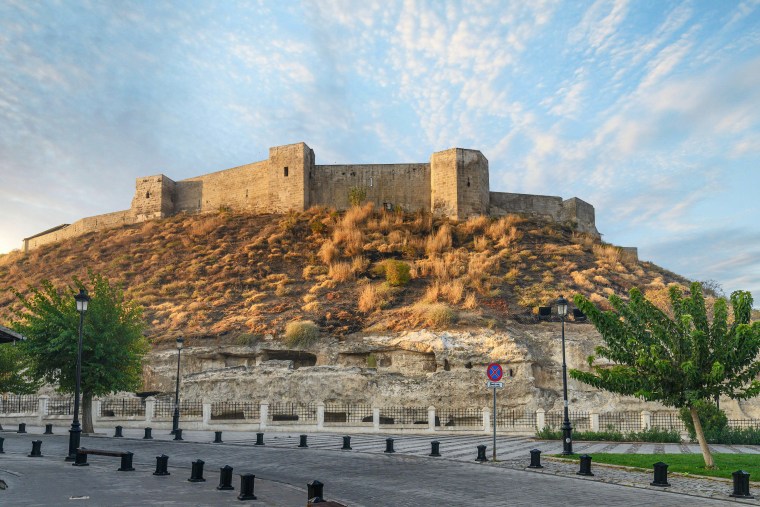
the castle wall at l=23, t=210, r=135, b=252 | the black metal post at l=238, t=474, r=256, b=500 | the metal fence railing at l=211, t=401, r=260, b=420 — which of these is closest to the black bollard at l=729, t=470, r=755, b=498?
the black metal post at l=238, t=474, r=256, b=500

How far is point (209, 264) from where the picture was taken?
46594 millimetres

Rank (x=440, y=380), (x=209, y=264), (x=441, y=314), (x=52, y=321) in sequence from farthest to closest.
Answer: (x=209, y=264) < (x=441, y=314) < (x=440, y=380) < (x=52, y=321)

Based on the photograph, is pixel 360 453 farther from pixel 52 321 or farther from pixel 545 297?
pixel 545 297

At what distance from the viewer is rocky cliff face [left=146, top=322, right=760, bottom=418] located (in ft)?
93.5

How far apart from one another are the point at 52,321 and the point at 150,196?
117ft

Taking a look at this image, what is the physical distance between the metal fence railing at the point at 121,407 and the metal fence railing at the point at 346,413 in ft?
28.6

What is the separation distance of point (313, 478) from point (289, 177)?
4066 cm

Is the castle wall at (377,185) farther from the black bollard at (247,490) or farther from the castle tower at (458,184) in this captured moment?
the black bollard at (247,490)

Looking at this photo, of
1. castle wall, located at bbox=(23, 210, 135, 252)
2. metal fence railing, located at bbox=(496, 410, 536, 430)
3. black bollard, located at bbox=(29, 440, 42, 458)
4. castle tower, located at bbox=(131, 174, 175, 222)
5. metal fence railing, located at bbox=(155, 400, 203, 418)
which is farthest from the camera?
castle wall, located at bbox=(23, 210, 135, 252)

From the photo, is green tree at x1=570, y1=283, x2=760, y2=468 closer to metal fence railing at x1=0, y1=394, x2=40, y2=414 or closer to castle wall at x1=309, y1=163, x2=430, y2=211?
metal fence railing at x1=0, y1=394, x2=40, y2=414

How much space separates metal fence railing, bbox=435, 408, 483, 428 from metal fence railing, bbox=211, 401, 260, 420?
8373 mm

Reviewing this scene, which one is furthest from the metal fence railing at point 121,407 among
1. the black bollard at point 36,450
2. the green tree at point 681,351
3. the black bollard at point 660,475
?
the black bollard at point 660,475

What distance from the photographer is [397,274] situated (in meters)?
39.7

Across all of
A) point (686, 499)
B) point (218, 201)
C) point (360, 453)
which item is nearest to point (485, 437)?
point (360, 453)
